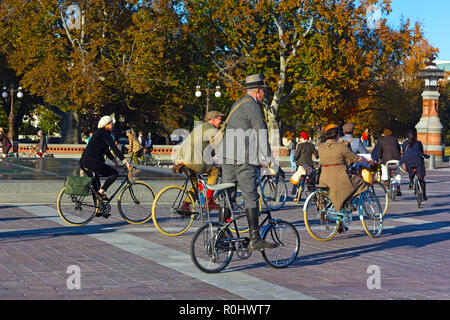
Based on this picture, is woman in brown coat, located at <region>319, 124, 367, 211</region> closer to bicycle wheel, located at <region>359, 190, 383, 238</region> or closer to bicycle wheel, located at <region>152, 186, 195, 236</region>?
bicycle wheel, located at <region>359, 190, 383, 238</region>

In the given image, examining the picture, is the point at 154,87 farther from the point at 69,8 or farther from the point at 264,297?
the point at 264,297

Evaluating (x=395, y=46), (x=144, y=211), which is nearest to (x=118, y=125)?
(x=395, y=46)

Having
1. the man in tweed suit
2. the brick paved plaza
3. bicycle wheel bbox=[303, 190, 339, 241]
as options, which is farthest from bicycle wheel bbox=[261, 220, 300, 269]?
bicycle wheel bbox=[303, 190, 339, 241]

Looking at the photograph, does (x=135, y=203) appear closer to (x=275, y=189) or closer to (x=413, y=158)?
(x=275, y=189)

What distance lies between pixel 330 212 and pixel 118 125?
143 ft

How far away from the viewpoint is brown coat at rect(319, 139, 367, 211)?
989cm

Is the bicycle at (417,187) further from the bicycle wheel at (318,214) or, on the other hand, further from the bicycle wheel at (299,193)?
the bicycle wheel at (318,214)

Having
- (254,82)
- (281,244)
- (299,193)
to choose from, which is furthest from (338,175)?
(299,193)

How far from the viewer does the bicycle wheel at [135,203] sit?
11367 millimetres

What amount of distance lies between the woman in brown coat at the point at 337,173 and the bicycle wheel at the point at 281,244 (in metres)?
2.34

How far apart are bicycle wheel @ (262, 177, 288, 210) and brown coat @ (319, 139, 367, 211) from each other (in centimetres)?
450

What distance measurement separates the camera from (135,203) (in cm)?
1143

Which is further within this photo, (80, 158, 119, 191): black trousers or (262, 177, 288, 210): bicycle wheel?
(262, 177, 288, 210): bicycle wheel

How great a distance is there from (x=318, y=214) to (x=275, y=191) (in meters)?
4.84
